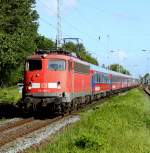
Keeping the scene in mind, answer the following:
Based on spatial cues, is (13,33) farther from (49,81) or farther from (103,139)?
(103,139)

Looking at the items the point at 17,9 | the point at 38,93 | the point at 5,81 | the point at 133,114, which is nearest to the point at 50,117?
the point at 38,93

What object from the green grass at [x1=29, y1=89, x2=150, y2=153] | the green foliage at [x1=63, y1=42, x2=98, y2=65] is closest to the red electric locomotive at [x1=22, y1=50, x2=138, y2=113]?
the green grass at [x1=29, y1=89, x2=150, y2=153]

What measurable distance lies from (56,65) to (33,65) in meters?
1.14

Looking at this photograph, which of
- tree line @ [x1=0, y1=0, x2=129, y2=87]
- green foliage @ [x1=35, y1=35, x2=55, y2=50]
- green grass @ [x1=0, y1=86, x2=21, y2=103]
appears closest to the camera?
green grass @ [x1=0, y1=86, x2=21, y2=103]

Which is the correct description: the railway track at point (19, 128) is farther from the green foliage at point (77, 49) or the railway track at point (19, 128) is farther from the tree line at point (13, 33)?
the tree line at point (13, 33)

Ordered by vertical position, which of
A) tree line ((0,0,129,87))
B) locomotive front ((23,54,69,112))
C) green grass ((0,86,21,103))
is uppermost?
tree line ((0,0,129,87))

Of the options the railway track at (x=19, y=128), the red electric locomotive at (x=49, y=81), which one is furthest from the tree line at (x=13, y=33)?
the railway track at (x=19, y=128)

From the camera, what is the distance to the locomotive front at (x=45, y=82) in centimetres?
2741

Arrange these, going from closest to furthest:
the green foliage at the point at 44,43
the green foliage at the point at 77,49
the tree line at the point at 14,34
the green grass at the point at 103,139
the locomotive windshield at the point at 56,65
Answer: the green grass at the point at 103,139, the locomotive windshield at the point at 56,65, the green foliage at the point at 77,49, the tree line at the point at 14,34, the green foliage at the point at 44,43

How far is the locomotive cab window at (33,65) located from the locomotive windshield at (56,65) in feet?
1.63

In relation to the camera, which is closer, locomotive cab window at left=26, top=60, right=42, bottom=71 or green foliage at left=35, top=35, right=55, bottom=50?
locomotive cab window at left=26, top=60, right=42, bottom=71

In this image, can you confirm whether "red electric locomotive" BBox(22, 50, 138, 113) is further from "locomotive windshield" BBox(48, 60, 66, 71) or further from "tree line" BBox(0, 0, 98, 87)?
"tree line" BBox(0, 0, 98, 87)

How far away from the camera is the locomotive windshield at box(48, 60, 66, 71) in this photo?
28.1 metres

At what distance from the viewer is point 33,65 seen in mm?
28203
